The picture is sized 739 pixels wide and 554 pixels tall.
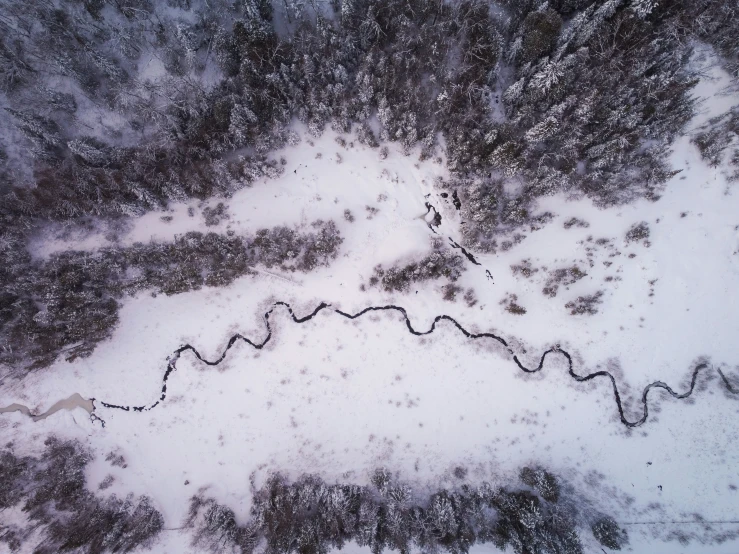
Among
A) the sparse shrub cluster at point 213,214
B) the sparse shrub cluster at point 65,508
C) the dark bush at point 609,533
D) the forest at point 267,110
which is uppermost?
the forest at point 267,110

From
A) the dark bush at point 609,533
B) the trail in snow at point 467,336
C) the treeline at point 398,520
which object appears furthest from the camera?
the trail in snow at point 467,336

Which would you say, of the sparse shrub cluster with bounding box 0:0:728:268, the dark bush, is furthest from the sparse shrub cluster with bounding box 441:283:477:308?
the dark bush

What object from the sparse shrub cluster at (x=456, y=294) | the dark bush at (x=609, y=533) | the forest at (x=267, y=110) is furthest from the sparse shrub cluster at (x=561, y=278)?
the dark bush at (x=609, y=533)

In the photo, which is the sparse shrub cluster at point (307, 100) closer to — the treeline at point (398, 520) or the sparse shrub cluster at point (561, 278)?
the sparse shrub cluster at point (561, 278)

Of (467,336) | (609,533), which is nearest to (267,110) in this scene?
(467,336)

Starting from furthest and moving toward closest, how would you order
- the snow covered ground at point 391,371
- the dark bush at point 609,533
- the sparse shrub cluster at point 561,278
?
1. the snow covered ground at point 391,371
2. the sparse shrub cluster at point 561,278
3. the dark bush at point 609,533

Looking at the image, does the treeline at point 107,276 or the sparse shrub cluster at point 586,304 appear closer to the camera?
the treeline at point 107,276

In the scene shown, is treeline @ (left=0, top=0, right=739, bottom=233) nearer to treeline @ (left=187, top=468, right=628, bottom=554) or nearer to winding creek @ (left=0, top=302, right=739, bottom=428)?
winding creek @ (left=0, top=302, right=739, bottom=428)
